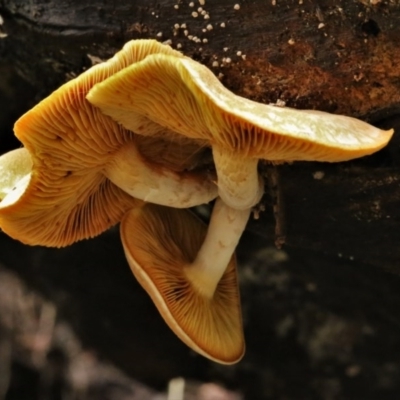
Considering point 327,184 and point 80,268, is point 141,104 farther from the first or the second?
point 80,268

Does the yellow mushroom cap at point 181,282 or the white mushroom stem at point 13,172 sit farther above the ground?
the white mushroom stem at point 13,172

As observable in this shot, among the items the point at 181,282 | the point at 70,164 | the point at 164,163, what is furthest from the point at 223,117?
the point at 181,282

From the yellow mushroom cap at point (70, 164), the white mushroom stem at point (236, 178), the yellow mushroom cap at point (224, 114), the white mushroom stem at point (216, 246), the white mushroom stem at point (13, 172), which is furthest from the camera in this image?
the white mushroom stem at point (216, 246)

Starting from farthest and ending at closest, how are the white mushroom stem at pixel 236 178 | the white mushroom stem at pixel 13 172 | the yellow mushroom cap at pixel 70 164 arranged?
the white mushroom stem at pixel 13 172, the white mushroom stem at pixel 236 178, the yellow mushroom cap at pixel 70 164

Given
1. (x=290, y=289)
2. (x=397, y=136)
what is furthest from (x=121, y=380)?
(x=397, y=136)

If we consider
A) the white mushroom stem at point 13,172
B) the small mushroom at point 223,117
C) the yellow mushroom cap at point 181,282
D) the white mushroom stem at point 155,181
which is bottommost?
the yellow mushroom cap at point 181,282

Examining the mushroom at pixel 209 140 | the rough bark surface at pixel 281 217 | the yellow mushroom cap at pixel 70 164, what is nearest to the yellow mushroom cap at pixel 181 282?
the mushroom at pixel 209 140

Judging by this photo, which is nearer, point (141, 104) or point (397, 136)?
point (141, 104)

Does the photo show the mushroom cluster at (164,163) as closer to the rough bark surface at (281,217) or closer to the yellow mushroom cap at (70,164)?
the yellow mushroom cap at (70,164)
